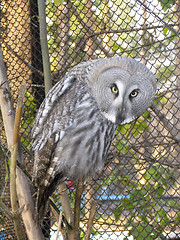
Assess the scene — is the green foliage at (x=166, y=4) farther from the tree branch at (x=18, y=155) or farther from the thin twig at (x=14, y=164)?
the thin twig at (x=14, y=164)

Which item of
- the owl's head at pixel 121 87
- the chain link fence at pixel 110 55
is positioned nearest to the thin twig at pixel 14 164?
the owl's head at pixel 121 87

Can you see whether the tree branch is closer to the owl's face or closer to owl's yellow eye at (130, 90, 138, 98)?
the owl's face

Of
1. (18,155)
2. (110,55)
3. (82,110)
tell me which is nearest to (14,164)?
(18,155)

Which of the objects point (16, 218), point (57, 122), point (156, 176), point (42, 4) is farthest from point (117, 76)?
point (156, 176)

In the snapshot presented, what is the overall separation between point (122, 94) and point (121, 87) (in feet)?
0.09

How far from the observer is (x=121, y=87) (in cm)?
119

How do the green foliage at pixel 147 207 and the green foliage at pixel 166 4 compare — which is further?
the green foliage at pixel 147 207

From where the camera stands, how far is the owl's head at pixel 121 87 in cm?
121

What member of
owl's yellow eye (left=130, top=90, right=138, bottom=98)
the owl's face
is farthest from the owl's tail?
owl's yellow eye (left=130, top=90, right=138, bottom=98)

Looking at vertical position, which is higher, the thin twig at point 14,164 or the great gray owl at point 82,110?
the great gray owl at point 82,110

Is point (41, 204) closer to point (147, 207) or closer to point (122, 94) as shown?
point (122, 94)

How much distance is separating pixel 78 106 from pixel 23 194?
41 centimetres

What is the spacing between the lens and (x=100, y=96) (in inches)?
49.6

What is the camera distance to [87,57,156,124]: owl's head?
1209mm
